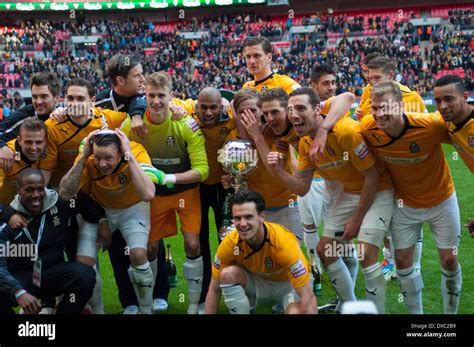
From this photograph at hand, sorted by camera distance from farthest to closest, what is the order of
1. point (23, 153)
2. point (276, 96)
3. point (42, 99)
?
point (42, 99)
point (23, 153)
point (276, 96)

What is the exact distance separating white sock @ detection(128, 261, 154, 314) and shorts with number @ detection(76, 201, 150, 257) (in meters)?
0.20

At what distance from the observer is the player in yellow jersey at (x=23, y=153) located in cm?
558

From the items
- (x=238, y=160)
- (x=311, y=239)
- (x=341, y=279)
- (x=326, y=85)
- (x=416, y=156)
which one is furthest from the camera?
(x=326, y=85)

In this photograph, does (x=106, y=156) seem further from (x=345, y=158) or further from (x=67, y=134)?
(x=345, y=158)

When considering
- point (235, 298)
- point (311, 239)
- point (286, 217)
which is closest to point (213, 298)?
point (235, 298)

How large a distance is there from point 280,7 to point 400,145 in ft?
128

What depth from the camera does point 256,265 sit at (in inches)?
199

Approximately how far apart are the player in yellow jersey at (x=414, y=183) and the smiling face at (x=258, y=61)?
80.2 inches

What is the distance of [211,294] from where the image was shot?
5.00m

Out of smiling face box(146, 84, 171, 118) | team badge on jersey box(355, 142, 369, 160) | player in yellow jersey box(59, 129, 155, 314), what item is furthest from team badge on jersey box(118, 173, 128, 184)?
team badge on jersey box(355, 142, 369, 160)

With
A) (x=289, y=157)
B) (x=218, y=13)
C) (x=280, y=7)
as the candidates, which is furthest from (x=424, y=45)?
(x=289, y=157)

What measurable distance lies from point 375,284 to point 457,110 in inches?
63.3

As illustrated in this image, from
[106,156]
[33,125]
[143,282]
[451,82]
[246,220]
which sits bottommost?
[143,282]
